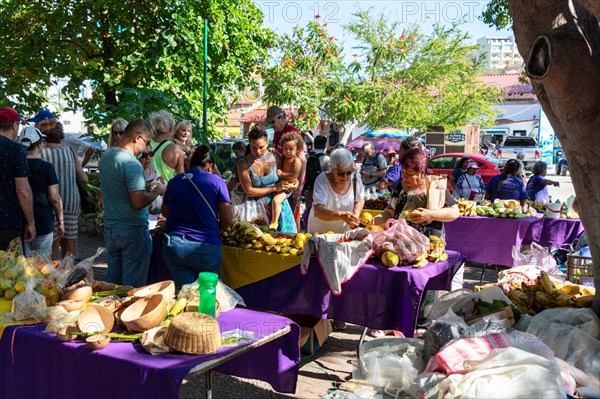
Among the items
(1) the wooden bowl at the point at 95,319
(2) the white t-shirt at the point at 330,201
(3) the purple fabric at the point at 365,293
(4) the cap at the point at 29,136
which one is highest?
(4) the cap at the point at 29,136

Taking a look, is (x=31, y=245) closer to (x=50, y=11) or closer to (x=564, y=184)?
(x=50, y=11)

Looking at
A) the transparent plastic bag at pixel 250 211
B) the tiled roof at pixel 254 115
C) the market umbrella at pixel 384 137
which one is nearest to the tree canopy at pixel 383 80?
the market umbrella at pixel 384 137

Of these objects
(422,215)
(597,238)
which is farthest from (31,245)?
(597,238)

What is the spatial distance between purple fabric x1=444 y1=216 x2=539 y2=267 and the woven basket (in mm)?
5717

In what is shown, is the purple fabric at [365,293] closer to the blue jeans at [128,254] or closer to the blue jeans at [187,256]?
the blue jeans at [187,256]

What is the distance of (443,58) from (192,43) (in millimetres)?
14294

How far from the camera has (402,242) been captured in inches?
173

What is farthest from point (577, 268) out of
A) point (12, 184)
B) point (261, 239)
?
point (12, 184)

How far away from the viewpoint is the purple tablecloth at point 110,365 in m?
2.62

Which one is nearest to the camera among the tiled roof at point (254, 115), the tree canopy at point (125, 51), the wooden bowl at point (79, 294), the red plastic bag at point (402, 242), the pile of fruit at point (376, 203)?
the wooden bowl at point (79, 294)

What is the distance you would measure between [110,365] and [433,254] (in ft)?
8.75

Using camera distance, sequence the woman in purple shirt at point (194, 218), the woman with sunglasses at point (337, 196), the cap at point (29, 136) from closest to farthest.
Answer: the woman in purple shirt at point (194, 218)
the woman with sunglasses at point (337, 196)
the cap at point (29, 136)

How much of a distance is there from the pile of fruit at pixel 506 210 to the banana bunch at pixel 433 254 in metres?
3.58

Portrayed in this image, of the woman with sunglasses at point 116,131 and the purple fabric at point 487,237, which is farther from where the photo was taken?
the purple fabric at point 487,237
